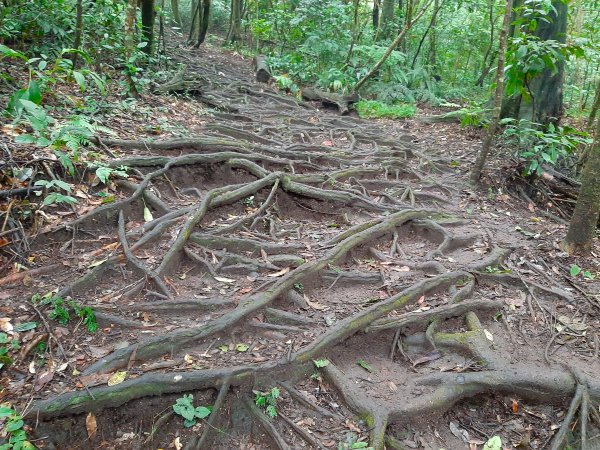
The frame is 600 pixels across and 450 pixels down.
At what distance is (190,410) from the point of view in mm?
2992

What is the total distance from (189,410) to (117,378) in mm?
518

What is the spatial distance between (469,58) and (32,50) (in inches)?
644

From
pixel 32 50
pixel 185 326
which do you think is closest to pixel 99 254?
pixel 185 326

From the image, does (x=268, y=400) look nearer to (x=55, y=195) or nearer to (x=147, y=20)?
(x=55, y=195)

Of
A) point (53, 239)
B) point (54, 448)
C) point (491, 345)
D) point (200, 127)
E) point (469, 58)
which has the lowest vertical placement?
point (54, 448)

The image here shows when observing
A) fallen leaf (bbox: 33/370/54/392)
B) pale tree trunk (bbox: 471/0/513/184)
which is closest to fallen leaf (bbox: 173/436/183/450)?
fallen leaf (bbox: 33/370/54/392)

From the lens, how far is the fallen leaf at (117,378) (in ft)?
9.76

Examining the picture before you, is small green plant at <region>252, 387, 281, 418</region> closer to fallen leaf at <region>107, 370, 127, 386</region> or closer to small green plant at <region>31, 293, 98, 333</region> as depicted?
fallen leaf at <region>107, 370, 127, 386</region>

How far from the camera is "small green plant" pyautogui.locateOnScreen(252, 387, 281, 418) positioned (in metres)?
3.13

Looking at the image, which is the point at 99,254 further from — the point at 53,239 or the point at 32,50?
the point at 32,50

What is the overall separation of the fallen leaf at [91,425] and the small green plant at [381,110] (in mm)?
9984

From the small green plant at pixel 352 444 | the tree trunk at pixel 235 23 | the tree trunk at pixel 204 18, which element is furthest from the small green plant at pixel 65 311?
the tree trunk at pixel 235 23

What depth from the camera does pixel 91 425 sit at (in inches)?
110

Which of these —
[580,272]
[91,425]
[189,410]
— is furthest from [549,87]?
[91,425]
